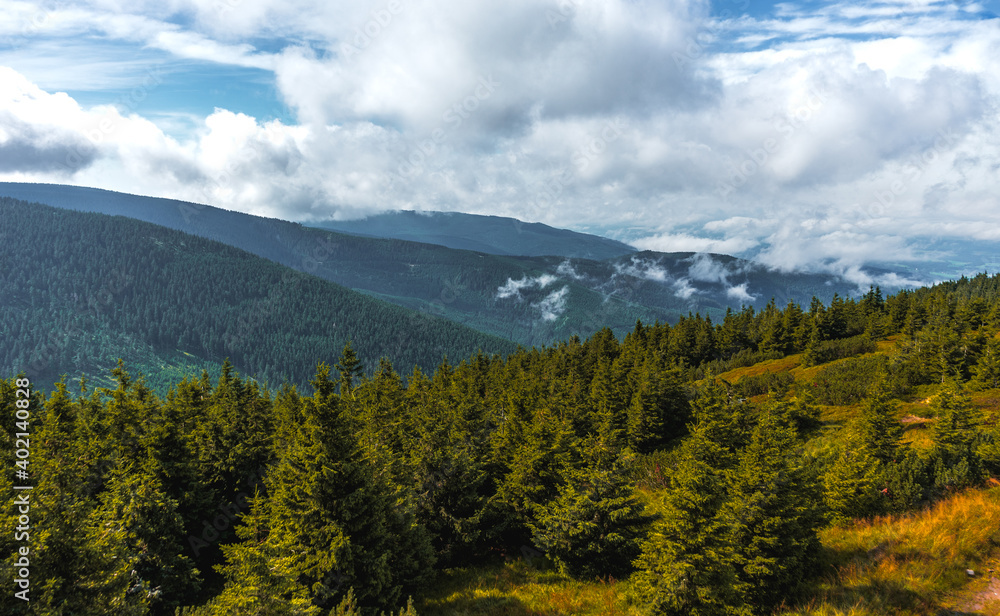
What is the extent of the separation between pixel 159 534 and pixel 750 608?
28277 mm

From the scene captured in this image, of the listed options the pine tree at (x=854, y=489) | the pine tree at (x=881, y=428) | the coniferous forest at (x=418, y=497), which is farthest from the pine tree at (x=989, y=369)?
the pine tree at (x=854, y=489)

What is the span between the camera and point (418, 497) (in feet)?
85.6

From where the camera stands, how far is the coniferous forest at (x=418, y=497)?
14633mm

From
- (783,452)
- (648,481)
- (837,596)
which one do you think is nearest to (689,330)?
(648,481)

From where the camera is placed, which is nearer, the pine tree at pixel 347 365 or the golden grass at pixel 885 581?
the golden grass at pixel 885 581

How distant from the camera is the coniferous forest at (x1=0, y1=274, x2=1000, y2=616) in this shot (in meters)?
14.6

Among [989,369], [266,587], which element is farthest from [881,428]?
[989,369]

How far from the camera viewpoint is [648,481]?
132 feet

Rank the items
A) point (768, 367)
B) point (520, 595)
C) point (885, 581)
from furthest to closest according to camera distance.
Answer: point (768, 367) → point (520, 595) → point (885, 581)

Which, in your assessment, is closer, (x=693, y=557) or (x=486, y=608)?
(x=693, y=557)

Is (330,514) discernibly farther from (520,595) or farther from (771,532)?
(771,532)

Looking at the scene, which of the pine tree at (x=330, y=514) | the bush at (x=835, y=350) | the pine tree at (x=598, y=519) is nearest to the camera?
the pine tree at (x=330, y=514)

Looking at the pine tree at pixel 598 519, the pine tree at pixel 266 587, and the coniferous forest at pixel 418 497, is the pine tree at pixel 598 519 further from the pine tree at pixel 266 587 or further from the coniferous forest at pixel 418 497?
the pine tree at pixel 266 587

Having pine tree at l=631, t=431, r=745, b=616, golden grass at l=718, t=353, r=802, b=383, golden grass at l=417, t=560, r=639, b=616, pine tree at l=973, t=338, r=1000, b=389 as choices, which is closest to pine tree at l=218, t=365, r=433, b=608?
golden grass at l=417, t=560, r=639, b=616
